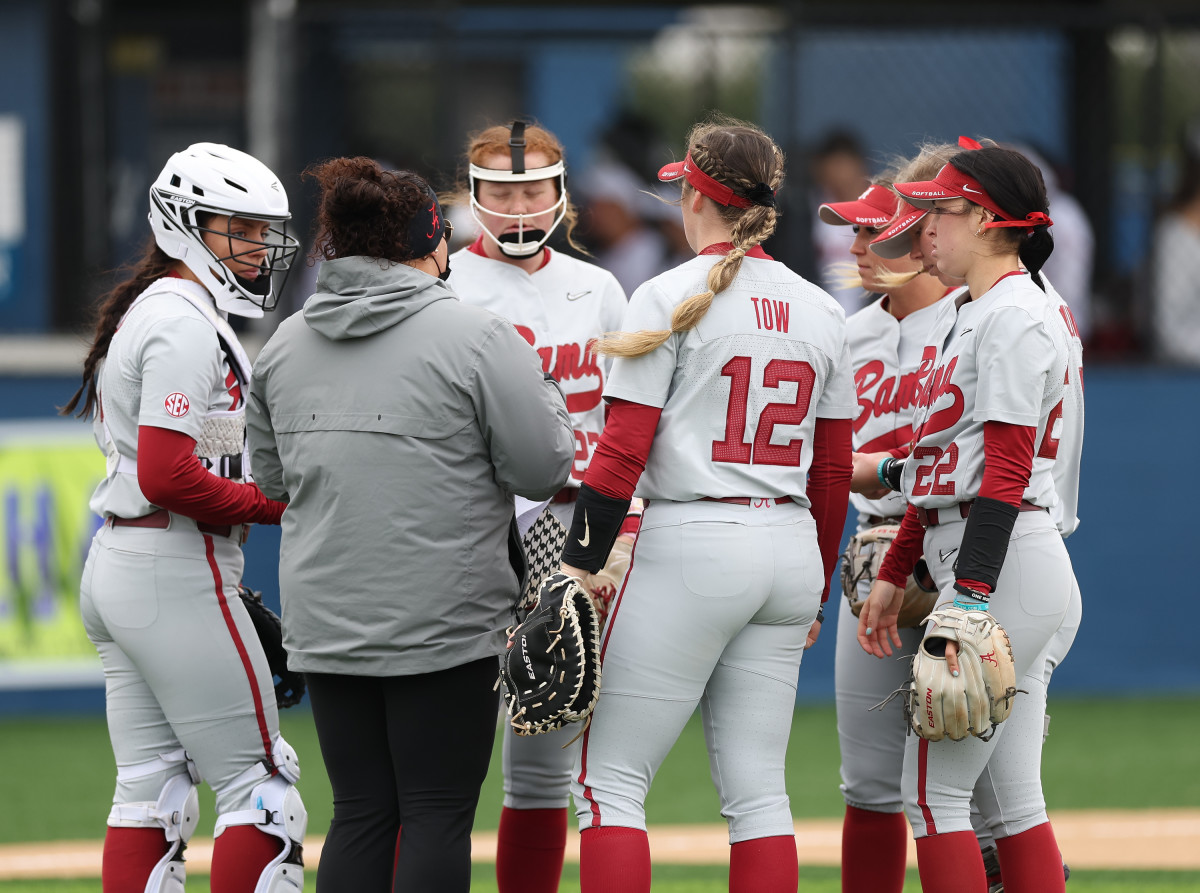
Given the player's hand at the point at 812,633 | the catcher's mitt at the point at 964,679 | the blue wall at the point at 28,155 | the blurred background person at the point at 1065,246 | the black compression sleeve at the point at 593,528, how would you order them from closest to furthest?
the catcher's mitt at the point at 964,679, the black compression sleeve at the point at 593,528, the player's hand at the point at 812,633, the blurred background person at the point at 1065,246, the blue wall at the point at 28,155

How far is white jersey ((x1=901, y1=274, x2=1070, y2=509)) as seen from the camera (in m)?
3.25

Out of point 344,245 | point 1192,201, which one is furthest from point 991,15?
point 344,245

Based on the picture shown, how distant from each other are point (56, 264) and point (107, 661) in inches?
270

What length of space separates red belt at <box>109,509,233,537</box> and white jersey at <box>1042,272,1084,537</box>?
2.05m

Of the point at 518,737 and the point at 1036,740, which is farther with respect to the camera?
the point at 518,737

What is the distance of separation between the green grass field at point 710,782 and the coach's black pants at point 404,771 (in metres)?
2.01

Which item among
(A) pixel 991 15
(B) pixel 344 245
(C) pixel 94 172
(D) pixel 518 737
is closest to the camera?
(B) pixel 344 245

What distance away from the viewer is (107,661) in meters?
3.73

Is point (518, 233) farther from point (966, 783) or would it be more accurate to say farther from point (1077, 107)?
point (1077, 107)

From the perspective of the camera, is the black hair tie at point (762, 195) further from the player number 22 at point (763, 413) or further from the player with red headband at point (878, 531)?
the player with red headband at point (878, 531)

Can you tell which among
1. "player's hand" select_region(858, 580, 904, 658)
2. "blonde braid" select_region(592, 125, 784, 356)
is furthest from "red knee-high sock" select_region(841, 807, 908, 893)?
"blonde braid" select_region(592, 125, 784, 356)

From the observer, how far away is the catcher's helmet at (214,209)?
147 inches

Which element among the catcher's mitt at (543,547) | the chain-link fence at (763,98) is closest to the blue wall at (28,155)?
the chain-link fence at (763,98)

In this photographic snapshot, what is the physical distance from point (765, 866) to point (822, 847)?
2.45 m
